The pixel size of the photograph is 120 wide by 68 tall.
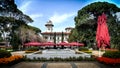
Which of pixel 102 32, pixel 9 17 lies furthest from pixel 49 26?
pixel 102 32

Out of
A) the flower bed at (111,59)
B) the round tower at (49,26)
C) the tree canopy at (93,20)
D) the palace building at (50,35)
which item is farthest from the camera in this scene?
the round tower at (49,26)

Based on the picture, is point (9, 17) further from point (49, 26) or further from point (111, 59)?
point (49, 26)

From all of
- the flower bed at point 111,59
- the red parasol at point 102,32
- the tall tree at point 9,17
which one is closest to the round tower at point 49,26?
the tall tree at point 9,17

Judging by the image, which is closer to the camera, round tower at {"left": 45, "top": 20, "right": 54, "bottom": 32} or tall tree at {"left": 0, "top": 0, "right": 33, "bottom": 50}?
tall tree at {"left": 0, "top": 0, "right": 33, "bottom": 50}

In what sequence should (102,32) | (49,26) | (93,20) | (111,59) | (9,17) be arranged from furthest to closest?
(49,26), (93,20), (9,17), (102,32), (111,59)

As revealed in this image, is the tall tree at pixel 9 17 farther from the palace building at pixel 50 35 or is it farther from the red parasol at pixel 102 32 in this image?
the palace building at pixel 50 35

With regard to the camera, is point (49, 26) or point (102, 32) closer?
point (102, 32)

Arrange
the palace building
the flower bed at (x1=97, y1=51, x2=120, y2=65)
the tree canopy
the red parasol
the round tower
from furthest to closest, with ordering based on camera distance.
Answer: the round tower, the palace building, the tree canopy, the red parasol, the flower bed at (x1=97, y1=51, x2=120, y2=65)

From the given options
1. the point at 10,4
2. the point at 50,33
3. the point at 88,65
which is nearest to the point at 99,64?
the point at 88,65

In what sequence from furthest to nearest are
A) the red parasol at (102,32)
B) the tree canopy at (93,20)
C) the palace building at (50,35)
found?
1. the palace building at (50,35)
2. the tree canopy at (93,20)
3. the red parasol at (102,32)

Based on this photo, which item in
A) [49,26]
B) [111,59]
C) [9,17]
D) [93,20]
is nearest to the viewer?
[111,59]

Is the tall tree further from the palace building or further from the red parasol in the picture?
the palace building

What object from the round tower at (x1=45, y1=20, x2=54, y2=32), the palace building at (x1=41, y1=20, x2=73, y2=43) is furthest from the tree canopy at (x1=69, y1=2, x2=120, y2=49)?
the round tower at (x1=45, y1=20, x2=54, y2=32)

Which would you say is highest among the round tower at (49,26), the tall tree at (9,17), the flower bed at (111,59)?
the round tower at (49,26)
